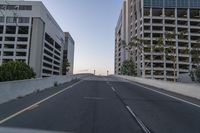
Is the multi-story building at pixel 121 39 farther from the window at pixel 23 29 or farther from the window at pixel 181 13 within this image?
the window at pixel 23 29

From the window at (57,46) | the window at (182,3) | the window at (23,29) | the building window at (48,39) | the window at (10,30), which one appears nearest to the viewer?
the window at (10,30)

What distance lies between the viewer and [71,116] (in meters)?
9.31

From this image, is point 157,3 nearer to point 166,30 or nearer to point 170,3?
point 170,3

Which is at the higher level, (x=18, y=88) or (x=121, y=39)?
(x=121, y=39)

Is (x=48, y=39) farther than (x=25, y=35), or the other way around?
(x=48, y=39)

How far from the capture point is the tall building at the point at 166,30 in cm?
9988

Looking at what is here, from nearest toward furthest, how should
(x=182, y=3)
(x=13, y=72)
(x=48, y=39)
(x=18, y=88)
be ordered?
(x=18, y=88) → (x=13, y=72) → (x=182, y=3) → (x=48, y=39)

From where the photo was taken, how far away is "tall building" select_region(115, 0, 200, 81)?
99.9 meters

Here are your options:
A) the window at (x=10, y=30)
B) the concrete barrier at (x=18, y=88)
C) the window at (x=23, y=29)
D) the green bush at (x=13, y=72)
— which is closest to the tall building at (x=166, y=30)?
the window at (x=23, y=29)

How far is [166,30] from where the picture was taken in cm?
10356

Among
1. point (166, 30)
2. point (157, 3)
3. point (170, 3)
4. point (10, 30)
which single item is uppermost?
point (170, 3)

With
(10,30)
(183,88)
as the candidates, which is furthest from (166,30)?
(183,88)

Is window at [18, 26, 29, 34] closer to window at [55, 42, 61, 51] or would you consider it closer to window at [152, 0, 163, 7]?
window at [55, 42, 61, 51]

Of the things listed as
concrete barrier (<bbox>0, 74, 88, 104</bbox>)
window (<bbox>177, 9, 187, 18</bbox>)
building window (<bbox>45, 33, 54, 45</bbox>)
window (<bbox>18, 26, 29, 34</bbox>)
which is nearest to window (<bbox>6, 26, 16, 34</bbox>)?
window (<bbox>18, 26, 29, 34</bbox>)
